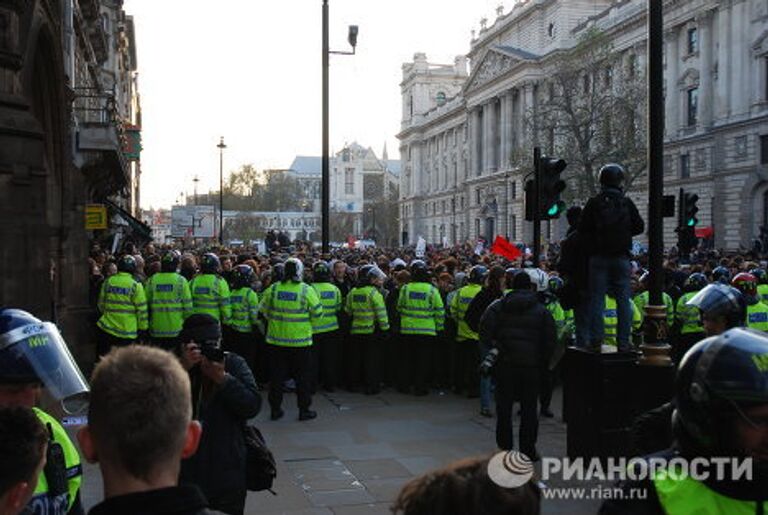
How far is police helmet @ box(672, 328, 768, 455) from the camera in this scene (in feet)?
7.11

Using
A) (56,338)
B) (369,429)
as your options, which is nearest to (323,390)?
(369,429)

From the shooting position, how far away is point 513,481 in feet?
6.23

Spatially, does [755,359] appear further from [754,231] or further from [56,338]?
[754,231]

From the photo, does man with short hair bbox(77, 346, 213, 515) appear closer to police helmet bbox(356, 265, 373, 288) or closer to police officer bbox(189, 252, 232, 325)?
police officer bbox(189, 252, 232, 325)

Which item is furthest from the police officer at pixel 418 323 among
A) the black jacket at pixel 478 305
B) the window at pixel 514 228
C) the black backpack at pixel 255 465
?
the window at pixel 514 228

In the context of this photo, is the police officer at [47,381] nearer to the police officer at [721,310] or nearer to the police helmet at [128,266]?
the police officer at [721,310]

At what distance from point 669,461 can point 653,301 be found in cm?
490

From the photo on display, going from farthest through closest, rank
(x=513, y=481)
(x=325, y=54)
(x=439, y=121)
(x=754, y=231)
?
(x=439, y=121) < (x=754, y=231) < (x=325, y=54) < (x=513, y=481)

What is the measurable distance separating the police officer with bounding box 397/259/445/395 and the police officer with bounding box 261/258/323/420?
1892 millimetres

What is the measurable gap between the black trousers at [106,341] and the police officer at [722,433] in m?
9.53

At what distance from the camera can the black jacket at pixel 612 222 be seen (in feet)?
23.3

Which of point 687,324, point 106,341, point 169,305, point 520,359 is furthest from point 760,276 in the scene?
point 106,341

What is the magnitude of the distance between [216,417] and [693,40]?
57.6 m

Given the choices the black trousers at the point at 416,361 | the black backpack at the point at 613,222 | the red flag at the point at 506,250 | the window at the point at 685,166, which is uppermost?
the window at the point at 685,166
